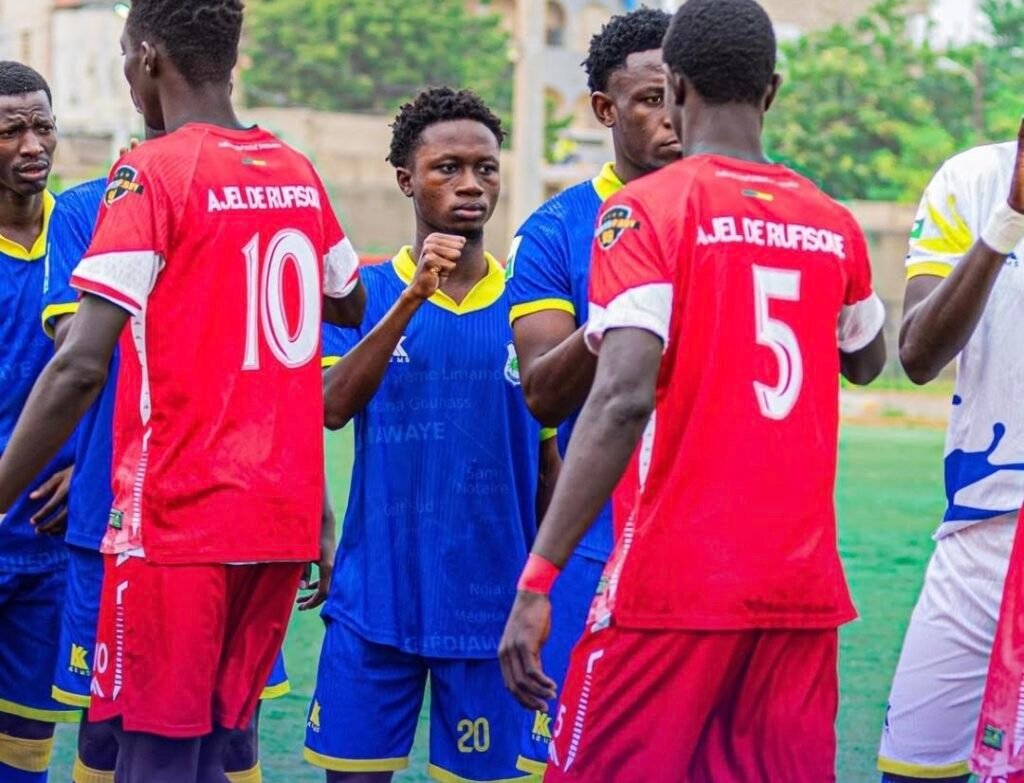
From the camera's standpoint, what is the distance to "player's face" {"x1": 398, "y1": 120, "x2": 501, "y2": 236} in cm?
510

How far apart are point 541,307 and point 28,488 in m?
1.98

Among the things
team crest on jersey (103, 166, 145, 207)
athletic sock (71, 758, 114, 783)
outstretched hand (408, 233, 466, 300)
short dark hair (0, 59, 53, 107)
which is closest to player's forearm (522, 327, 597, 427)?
outstretched hand (408, 233, 466, 300)

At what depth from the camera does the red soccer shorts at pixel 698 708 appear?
11.6ft

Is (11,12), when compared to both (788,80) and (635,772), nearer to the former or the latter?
(788,80)

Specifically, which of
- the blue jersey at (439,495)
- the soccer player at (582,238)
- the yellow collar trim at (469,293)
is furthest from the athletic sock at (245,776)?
the yellow collar trim at (469,293)

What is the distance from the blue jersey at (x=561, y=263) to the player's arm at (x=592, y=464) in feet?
3.60

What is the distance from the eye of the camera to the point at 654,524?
352cm

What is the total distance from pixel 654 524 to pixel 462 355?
1.61 meters

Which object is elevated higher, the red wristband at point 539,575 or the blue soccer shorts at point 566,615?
the red wristband at point 539,575

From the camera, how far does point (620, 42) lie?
189 inches

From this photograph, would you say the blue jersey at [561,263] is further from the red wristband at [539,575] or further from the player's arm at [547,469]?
the red wristband at [539,575]

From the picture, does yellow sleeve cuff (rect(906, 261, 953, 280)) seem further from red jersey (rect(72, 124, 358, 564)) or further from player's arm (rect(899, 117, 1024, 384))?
red jersey (rect(72, 124, 358, 564))

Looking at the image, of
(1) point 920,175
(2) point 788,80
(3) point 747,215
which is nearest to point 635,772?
(3) point 747,215

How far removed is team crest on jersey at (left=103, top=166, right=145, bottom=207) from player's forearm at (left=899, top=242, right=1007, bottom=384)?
5.87 feet
